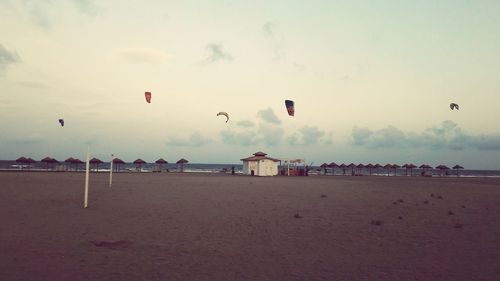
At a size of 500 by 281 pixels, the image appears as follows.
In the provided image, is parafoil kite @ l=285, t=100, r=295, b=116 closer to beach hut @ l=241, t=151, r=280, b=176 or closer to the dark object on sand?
the dark object on sand

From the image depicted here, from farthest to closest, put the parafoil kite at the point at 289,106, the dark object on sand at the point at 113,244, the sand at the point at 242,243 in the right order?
A: the parafoil kite at the point at 289,106
the dark object on sand at the point at 113,244
the sand at the point at 242,243

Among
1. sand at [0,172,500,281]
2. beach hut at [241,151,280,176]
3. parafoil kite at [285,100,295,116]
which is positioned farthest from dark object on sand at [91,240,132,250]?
beach hut at [241,151,280,176]

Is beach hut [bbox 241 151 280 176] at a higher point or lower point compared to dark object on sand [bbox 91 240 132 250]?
higher

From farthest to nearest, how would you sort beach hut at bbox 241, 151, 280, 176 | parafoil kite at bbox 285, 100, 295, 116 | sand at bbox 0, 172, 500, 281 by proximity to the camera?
beach hut at bbox 241, 151, 280, 176
parafoil kite at bbox 285, 100, 295, 116
sand at bbox 0, 172, 500, 281

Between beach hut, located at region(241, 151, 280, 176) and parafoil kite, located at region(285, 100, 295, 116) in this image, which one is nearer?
parafoil kite, located at region(285, 100, 295, 116)

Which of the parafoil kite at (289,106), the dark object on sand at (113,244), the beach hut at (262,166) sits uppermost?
the parafoil kite at (289,106)

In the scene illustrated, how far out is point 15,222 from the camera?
485 inches

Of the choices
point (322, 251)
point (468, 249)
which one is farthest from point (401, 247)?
point (322, 251)

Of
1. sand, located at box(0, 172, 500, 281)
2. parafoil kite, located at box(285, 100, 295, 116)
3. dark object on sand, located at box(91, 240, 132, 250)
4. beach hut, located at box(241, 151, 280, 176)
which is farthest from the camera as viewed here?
beach hut, located at box(241, 151, 280, 176)

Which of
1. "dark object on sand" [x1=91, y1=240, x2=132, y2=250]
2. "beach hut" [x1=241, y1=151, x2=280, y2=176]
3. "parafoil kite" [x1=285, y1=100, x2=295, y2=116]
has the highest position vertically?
"parafoil kite" [x1=285, y1=100, x2=295, y2=116]

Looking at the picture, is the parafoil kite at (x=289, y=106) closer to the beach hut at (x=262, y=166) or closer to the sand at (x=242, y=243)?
the sand at (x=242, y=243)

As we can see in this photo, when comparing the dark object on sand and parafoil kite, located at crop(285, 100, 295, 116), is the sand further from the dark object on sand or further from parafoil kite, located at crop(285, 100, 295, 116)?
parafoil kite, located at crop(285, 100, 295, 116)

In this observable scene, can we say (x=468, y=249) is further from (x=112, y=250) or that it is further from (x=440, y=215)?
(x=112, y=250)

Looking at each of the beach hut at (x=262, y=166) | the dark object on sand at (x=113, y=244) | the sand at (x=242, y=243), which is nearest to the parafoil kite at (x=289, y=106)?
the sand at (x=242, y=243)
